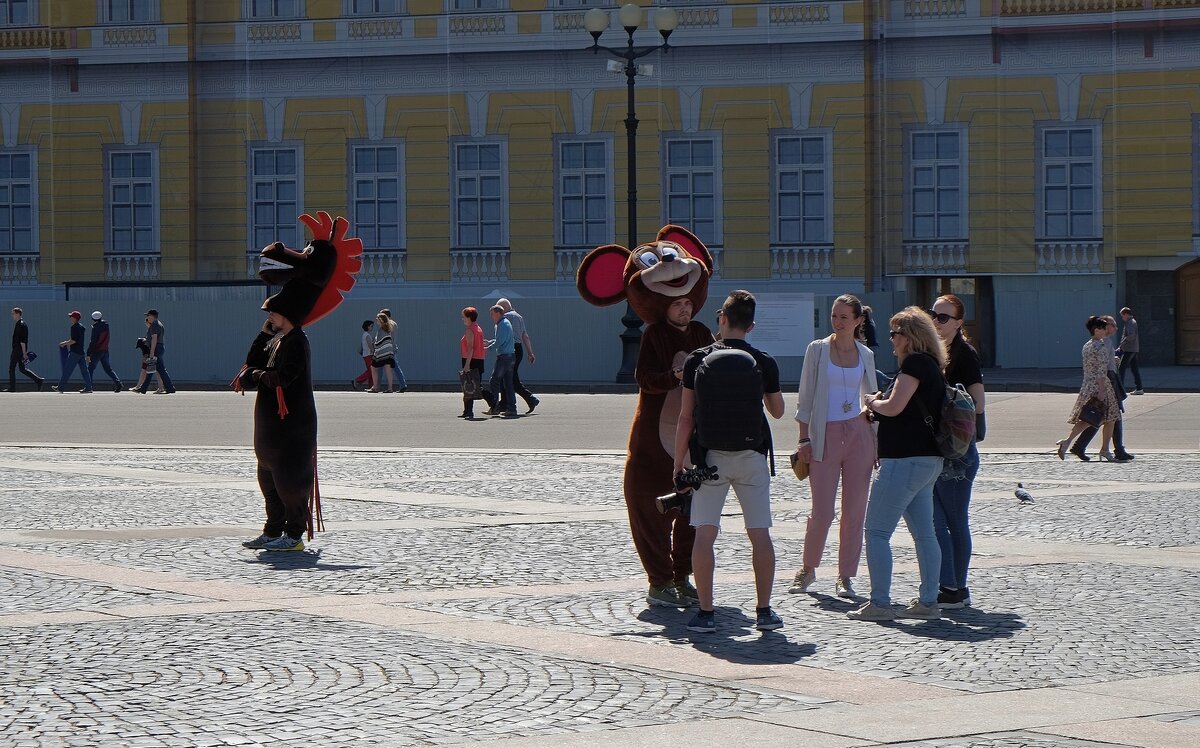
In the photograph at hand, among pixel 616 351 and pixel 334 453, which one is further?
pixel 616 351

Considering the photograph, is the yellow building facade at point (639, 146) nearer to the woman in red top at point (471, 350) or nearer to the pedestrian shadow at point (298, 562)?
the woman in red top at point (471, 350)

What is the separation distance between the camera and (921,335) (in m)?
9.20

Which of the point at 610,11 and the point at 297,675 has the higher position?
the point at 610,11

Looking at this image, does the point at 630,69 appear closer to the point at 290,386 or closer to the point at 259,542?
the point at 290,386

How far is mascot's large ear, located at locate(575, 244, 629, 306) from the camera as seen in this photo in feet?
34.0

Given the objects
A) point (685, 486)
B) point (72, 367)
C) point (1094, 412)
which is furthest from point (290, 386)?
point (72, 367)

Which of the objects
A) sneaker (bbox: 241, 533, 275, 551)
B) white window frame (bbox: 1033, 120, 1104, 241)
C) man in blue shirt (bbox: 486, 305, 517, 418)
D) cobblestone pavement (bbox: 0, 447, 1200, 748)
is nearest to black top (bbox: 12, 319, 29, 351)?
man in blue shirt (bbox: 486, 305, 517, 418)

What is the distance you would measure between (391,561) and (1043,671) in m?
4.68

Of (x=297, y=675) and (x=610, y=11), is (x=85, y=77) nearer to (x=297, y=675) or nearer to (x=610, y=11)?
(x=610, y=11)

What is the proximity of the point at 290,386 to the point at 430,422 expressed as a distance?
12.8m

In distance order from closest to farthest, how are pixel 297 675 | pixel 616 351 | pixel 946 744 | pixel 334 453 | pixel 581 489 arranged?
pixel 946 744 < pixel 297 675 < pixel 581 489 < pixel 334 453 < pixel 616 351

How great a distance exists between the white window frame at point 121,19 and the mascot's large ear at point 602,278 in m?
32.5

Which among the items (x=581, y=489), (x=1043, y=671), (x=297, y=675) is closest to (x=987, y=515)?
(x=581, y=489)

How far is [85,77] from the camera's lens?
4100 centimetres
